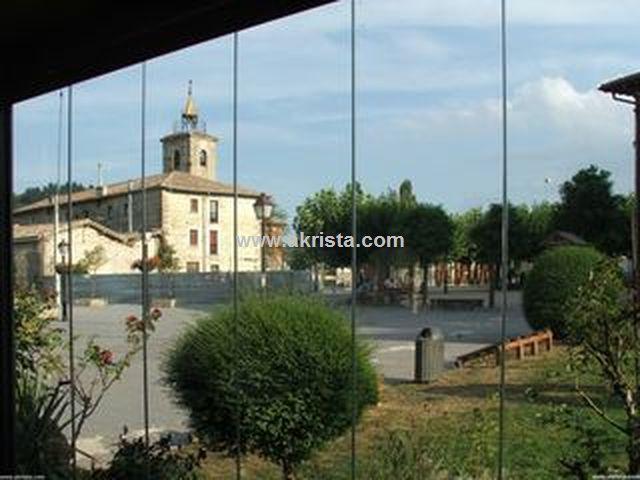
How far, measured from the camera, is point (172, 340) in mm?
6785

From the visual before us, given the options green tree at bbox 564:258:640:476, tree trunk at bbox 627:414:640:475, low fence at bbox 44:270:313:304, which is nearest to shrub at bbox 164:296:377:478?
green tree at bbox 564:258:640:476

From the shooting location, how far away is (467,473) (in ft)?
14.9

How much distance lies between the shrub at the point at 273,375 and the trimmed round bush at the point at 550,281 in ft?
Answer: 44.6

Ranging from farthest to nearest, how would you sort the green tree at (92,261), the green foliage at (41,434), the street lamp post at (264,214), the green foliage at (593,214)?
the green tree at (92,261) → the green foliage at (593,214) → the green foliage at (41,434) → the street lamp post at (264,214)

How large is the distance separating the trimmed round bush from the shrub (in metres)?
13.6

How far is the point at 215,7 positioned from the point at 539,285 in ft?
60.9

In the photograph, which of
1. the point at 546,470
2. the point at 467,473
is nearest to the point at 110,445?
the point at 546,470

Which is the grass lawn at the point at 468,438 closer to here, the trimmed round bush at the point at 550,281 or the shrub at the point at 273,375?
the shrub at the point at 273,375

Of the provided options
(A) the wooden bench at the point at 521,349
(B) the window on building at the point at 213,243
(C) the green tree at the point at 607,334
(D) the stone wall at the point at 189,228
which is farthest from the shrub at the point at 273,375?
(B) the window on building at the point at 213,243

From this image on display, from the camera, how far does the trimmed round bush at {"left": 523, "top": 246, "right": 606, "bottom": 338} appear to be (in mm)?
19578

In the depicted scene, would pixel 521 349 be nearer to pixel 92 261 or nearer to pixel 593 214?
pixel 593 214

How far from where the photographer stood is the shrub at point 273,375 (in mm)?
6156

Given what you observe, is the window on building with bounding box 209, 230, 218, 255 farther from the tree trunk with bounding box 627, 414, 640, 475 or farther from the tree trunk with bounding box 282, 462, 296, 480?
the tree trunk with bounding box 627, 414, 640, 475

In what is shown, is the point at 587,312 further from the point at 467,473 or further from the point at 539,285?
the point at 539,285
